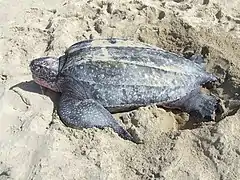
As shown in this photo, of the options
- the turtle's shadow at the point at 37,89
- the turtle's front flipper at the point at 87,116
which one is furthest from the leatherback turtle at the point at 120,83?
the turtle's shadow at the point at 37,89

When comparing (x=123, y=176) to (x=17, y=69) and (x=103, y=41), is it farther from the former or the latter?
(x=17, y=69)

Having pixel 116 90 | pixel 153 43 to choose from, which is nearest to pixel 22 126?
pixel 116 90

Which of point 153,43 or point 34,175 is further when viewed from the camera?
point 153,43

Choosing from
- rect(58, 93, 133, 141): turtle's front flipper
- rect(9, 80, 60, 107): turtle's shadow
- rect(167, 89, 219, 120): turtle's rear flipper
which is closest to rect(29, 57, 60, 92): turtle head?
rect(9, 80, 60, 107): turtle's shadow

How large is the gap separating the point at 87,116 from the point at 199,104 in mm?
729

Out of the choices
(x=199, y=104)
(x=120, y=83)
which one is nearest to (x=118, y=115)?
(x=120, y=83)

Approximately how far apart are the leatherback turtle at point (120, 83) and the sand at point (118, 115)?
0.08 metres

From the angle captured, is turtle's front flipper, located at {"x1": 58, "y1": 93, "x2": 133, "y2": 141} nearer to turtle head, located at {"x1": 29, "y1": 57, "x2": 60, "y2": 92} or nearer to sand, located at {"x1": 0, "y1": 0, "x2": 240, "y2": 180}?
sand, located at {"x1": 0, "y1": 0, "x2": 240, "y2": 180}

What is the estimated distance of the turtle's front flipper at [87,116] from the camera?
10.1 ft

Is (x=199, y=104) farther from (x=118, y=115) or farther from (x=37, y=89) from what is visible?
(x=37, y=89)

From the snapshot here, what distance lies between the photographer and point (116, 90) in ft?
10.4

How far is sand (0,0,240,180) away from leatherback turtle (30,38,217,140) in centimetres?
8

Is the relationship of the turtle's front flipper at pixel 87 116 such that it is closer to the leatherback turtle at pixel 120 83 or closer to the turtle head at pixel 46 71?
the leatherback turtle at pixel 120 83

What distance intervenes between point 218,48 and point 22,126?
61.5 inches
